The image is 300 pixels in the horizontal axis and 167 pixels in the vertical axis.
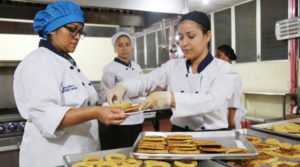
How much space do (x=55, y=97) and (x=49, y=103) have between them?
0.15ft

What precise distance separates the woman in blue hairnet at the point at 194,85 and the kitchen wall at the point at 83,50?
74.9 inches

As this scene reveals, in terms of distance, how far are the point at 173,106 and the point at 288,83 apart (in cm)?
456

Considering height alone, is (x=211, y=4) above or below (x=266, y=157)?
above

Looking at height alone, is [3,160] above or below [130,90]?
below

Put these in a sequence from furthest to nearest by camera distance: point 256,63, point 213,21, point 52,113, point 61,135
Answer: point 213,21 → point 256,63 → point 61,135 → point 52,113

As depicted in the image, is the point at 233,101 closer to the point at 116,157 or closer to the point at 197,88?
the point at 197,88

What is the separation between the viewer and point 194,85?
1636mm

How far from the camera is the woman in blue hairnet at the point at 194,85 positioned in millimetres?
1361

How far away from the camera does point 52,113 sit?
1194 mm

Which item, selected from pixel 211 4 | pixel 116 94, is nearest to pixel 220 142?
pixel 116 94

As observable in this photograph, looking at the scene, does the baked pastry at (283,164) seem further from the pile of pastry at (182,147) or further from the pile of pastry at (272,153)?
the pile of pastry at (182,147)

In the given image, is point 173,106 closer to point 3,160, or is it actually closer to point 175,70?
point 175,70

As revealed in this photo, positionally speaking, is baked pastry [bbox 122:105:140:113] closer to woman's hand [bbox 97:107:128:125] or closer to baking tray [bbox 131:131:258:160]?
woman's hand [bbox 97:107:128:125]

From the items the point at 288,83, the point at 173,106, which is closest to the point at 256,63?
the point at 288,83
